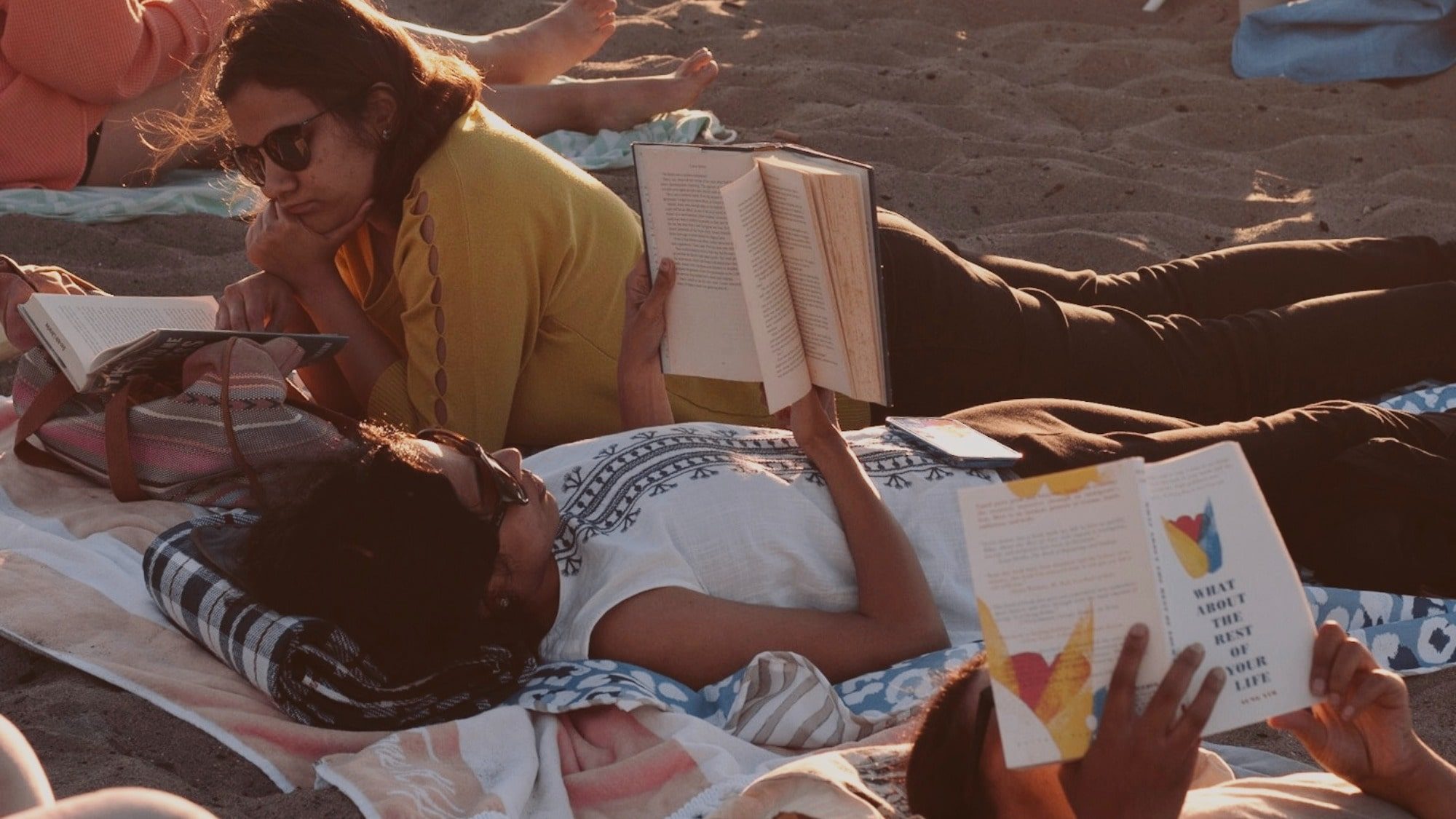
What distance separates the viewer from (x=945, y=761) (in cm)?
165

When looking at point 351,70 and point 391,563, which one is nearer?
point 391,563

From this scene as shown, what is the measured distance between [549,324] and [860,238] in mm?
1037

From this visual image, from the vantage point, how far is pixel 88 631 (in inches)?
95.3

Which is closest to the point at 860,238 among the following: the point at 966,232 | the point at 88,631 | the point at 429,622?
the point at 429,622

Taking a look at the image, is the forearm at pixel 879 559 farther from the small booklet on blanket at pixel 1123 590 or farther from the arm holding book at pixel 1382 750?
the small booklet on blanket at pixel 1123 590

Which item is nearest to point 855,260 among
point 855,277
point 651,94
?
point 855,277

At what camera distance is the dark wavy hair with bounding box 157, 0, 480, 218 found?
2.83 m

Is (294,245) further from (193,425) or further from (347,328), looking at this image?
(193,425)

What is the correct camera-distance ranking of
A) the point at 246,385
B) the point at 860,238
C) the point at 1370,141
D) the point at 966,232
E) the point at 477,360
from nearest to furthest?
the point at 860,238 < the point at 246,385 < the point at 477,360 < the point at 966,232 < the point at 1370,141

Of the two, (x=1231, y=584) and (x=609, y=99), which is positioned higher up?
(x=1231, y=584)

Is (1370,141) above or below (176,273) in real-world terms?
above

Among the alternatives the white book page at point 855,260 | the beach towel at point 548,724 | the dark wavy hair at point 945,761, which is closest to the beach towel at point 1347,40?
the beach towel at point 548,724

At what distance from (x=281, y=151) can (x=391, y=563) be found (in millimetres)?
1016

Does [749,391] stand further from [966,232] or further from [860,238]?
[966,232]
